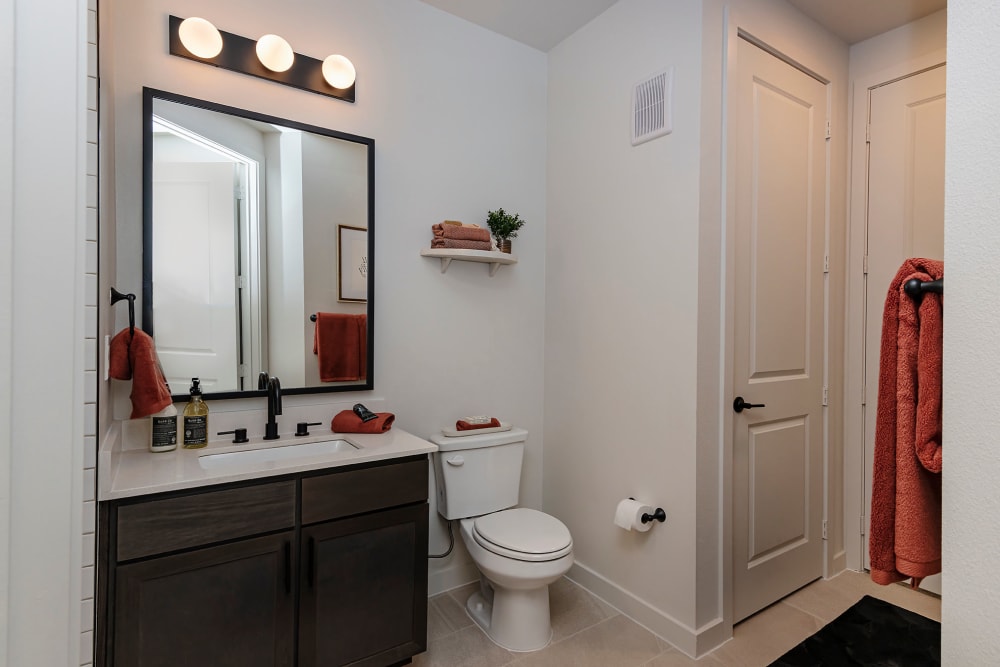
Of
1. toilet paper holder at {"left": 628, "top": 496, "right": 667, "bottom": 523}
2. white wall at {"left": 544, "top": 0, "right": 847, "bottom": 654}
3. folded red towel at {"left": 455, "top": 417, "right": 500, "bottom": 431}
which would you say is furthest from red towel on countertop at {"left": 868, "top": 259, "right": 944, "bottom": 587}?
folded red towel at {"left": 455, "top": 417, "right": 500, "bottom": 431}

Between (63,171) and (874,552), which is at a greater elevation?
(63,171)

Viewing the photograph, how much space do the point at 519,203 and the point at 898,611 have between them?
2.47 metres

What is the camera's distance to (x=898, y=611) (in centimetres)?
217

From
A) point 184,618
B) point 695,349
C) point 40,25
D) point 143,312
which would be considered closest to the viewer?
point 40,25

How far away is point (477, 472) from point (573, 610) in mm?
737

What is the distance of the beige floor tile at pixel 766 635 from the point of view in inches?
74.5

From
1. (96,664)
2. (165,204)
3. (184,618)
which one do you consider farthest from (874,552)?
(165,204)

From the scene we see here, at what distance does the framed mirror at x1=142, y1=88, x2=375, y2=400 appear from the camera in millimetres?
1720

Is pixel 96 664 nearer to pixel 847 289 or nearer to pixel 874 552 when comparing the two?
pixel 874 552

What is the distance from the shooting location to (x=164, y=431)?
1.64 meters

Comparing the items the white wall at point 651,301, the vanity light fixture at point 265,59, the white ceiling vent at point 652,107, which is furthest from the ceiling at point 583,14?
the vanity light fixture at point 265,59

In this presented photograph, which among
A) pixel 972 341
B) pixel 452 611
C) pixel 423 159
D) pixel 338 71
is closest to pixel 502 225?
pixel 423 159

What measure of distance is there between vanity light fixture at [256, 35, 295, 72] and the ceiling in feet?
2.41

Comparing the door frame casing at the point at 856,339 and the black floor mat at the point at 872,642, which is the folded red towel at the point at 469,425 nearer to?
the black floor mat at the point at 872,642
